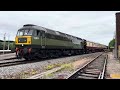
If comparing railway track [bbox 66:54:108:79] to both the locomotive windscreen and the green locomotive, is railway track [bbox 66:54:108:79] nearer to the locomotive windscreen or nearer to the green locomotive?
the green locomotive

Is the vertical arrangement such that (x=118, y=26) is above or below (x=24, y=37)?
above

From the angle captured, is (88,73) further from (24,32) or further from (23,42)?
(24,32)

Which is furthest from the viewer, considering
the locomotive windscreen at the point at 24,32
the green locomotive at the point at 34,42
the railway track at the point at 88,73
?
the locomotive windscreen at the point at 24,32

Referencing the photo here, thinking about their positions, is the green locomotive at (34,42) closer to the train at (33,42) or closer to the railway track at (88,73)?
the train at (33,42)

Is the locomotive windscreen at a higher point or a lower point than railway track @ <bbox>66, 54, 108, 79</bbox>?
higher

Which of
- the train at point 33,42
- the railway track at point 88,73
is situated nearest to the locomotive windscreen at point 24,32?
the train at point 33,42

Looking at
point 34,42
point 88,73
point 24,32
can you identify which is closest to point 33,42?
point 34,42

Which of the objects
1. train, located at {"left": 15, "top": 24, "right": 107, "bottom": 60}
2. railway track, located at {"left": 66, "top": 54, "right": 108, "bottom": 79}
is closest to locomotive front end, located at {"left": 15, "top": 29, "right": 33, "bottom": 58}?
train, located at {"left": 15, "top": 24, "right": 107, "bottom": 60}

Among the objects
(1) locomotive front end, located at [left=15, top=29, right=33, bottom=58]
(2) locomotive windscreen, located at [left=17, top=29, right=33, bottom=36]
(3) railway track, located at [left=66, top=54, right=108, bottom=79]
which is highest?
(2) locomotive windscreen, located at [left=17, top=29, right=33, bottom=36]
